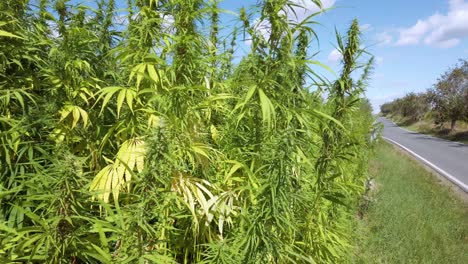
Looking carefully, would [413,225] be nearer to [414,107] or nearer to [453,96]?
[453,96]

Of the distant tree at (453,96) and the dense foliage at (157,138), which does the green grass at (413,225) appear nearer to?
the dense foliage at (157,138)

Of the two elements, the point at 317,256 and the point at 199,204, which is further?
the point at 317,256

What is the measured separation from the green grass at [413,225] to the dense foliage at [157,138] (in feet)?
9.13

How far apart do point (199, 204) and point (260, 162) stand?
36cm

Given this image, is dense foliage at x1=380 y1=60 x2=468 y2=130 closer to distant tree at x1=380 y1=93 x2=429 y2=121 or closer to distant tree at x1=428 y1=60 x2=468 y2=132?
distant tree at x1=428 y1=60 x2=468 y2=132

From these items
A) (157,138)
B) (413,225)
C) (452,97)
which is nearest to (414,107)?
(452,97)

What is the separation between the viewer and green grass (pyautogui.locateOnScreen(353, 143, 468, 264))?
5.29 meters

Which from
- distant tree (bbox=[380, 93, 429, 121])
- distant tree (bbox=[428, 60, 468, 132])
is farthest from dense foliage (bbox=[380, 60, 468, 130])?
distant tree (bbox=[380, 93, 429, 121])

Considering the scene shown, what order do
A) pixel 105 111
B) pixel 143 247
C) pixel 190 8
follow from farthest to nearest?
pixel 105 111
pixel 190 8
pixel 143 247

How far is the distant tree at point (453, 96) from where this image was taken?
2834cm

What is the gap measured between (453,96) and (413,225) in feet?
90.0

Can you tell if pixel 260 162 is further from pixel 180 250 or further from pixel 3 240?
pixel 3 240

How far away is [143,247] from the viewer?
127 cm

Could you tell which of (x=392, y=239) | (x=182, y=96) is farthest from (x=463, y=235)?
(x=182, y=96)
